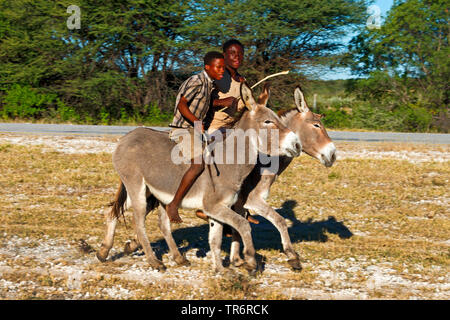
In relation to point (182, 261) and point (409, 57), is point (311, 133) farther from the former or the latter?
point (409, 57)

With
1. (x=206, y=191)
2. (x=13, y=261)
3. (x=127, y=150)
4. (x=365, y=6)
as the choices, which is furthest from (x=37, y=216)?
(x=365, y=6)

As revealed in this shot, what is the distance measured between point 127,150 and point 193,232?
248 centimetres

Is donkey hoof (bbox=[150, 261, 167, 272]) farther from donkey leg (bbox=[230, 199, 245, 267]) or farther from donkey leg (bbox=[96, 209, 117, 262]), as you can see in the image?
donkey leg (bbox=[230, 199, 245, 267])

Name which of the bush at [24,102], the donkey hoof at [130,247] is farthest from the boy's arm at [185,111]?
the bush at [24,102]

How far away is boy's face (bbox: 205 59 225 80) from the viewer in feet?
19.7

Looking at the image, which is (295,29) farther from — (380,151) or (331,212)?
(331,212)

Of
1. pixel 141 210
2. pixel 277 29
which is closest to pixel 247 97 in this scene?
pixel 141 210

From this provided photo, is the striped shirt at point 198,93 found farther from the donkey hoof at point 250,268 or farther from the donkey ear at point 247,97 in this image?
the donkey hoof at point 250,268

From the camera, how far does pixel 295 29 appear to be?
24.5 metres

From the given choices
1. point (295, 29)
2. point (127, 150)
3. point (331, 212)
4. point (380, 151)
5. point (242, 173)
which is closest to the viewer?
point (242, 173)

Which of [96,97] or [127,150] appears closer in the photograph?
[127,150]

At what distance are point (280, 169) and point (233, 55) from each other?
1.74 metres

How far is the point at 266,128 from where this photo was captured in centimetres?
579

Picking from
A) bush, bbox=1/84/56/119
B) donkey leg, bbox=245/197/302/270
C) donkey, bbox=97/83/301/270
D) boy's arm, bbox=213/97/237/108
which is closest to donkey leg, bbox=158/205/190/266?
donkey, bbox=97/83/301/270
